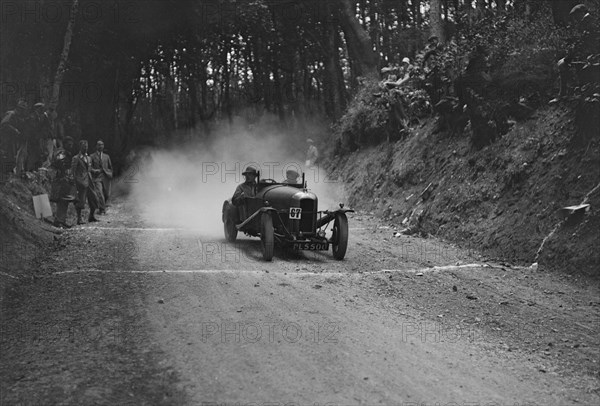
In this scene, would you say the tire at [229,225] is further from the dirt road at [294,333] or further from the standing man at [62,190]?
the standing man at [62,190]

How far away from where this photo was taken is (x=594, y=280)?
9.00 metres

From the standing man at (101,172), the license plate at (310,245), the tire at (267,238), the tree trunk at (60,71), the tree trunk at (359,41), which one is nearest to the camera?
the tire at (267,238)

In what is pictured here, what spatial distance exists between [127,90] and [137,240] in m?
29.1

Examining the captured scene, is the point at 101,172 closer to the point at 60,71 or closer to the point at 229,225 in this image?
the point at 60,71

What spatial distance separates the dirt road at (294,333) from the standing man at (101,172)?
8067 mm

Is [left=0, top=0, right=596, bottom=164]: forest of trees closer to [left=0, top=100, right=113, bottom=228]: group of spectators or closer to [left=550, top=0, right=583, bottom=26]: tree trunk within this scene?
[left=0, top=100, right=113, bottom=228]: group of spectators

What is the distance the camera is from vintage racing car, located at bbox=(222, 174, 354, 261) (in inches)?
438

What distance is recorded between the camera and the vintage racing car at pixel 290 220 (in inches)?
438

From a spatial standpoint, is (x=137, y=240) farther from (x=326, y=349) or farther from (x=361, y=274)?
(x=326, y=349)

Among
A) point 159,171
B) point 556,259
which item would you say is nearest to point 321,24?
point 159,171

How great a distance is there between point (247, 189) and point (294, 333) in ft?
22.1

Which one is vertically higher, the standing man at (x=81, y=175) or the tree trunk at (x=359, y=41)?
the tree trunk at (x=359, y=41)

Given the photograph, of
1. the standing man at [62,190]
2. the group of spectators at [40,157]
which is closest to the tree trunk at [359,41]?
the group of spectators at [40,157]

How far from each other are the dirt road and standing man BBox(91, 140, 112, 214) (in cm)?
807
